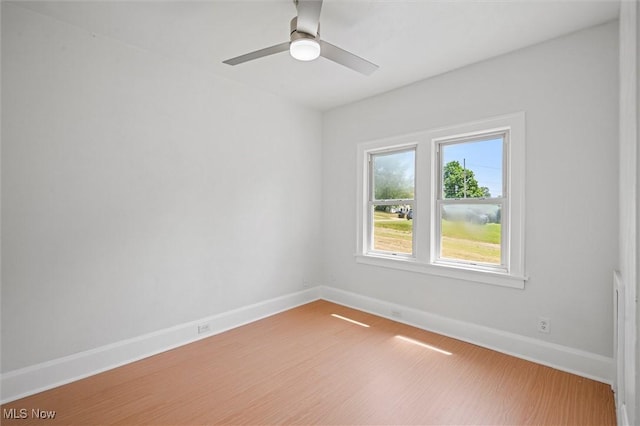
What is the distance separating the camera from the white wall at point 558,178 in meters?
2.43

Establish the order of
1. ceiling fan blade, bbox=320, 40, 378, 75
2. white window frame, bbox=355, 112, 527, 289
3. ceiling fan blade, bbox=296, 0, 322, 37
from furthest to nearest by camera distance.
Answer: white window frame, bbox=355, 112, 527, 289
ceiling fan blade, bbox=320, 40, 378, 75
ceiling fan blade, bbox=296, 0, 322, 37

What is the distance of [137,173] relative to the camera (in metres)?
2.83

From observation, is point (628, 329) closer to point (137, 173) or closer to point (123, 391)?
point (123, 391)

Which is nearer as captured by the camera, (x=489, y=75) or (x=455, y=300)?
(x=489, y=75)

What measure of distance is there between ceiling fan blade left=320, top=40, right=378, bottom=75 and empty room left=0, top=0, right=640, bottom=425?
22 mm

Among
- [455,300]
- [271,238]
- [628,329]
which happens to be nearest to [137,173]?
[271,238]

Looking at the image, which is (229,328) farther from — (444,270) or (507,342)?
(507,342)

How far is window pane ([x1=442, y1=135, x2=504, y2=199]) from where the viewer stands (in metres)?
3.11

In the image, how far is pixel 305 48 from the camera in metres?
2.11

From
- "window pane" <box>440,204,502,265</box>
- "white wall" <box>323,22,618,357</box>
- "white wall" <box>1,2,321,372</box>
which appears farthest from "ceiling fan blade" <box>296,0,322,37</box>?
"window pane" <box>440,204,502,265</box>

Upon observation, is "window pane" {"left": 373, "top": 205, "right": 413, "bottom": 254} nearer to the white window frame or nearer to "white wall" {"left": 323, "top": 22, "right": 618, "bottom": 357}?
the white window frame

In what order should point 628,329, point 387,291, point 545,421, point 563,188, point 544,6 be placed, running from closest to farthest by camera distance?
point 628,329 → point 545,421 → point 544,6 → point 563,188 → point 387,291

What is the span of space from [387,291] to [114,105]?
3.44 m

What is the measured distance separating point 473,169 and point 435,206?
55cm
